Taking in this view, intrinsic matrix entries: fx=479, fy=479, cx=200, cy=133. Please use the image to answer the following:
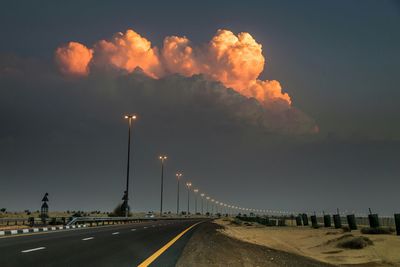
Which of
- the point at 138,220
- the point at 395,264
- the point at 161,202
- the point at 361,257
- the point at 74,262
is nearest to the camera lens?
the point at 74,262

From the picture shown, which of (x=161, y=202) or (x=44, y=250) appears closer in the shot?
(x=44, y=250)

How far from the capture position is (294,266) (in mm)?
14391

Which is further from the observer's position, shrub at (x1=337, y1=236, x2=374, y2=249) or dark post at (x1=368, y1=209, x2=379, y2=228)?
dark post at (x1=368, y1=209, x2=379, y2=228)

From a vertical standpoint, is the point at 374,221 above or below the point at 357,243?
above

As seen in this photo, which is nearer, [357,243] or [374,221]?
[357,243]

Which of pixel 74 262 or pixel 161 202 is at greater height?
pixel 161 202

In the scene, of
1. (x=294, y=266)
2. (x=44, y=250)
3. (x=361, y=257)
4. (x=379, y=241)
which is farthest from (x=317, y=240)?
(x=44, y=250)

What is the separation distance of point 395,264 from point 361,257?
3270mm

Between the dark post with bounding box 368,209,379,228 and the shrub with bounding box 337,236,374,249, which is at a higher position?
the dark post with bounding box 368,209,379,228

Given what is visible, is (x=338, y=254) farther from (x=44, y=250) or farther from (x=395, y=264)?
(x=44, y=250)

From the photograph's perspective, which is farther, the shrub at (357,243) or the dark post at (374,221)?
the dark post at (374,221)

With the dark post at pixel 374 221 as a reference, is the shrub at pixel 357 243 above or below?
below

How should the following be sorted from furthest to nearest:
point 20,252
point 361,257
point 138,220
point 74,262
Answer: point 138,220
point 361,257
point 20,252
point 74,262

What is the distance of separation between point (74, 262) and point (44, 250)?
347cm
